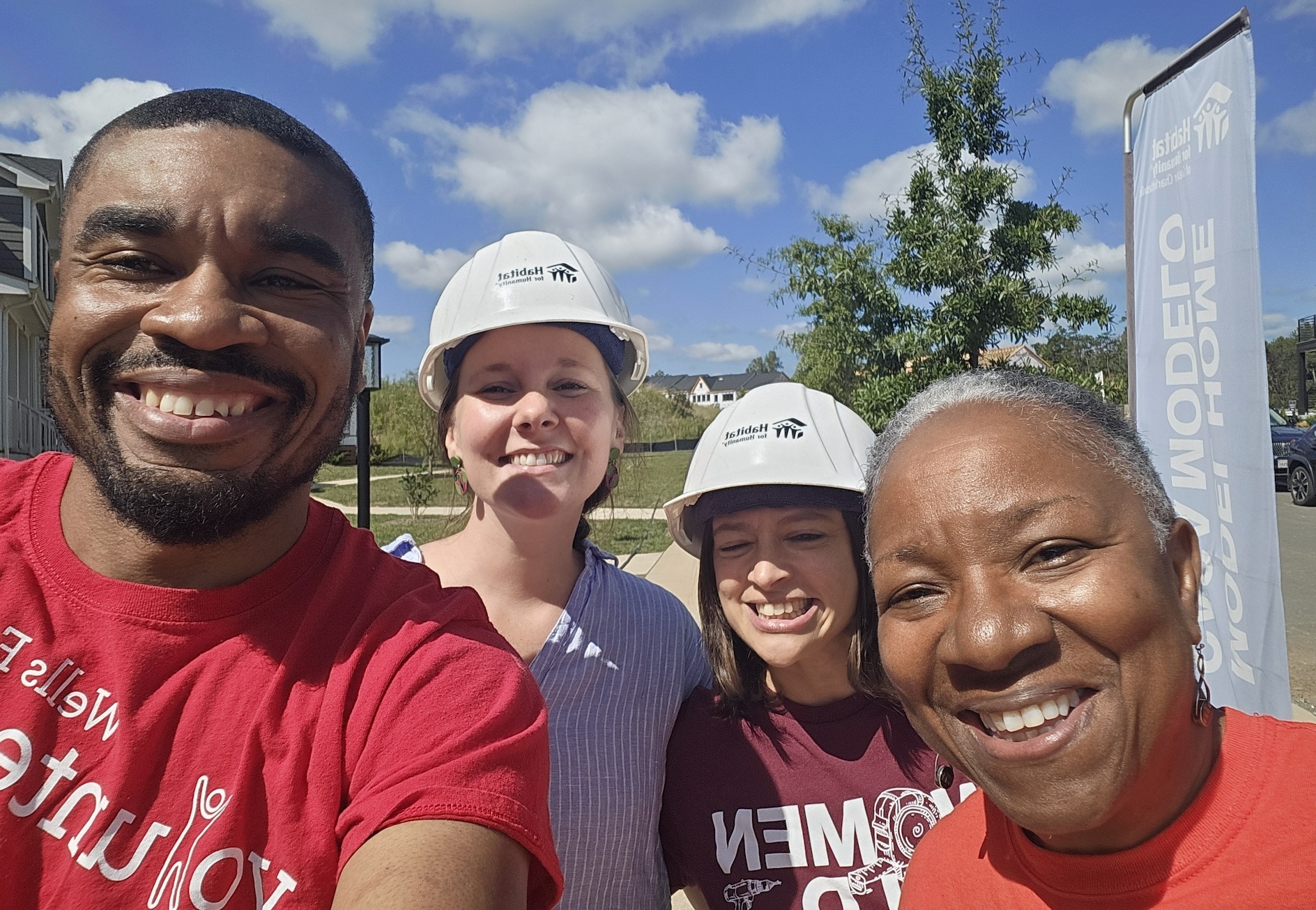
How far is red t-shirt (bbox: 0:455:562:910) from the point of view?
1.23 meters

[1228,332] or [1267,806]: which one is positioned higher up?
[1228,332]

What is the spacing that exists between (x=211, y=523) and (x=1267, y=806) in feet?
5.81

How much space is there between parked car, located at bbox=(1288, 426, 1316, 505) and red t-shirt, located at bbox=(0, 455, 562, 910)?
17804 mm

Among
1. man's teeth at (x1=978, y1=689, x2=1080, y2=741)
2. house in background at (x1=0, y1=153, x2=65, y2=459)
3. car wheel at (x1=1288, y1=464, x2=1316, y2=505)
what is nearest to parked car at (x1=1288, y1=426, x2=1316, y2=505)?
car wheel at (x1=1288, y1=464, x2=1316, y2=505)

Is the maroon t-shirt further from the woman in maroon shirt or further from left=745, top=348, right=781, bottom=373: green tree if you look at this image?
left=745, top=348, right=781, bottom=373: green tree

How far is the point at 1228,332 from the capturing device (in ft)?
11.8

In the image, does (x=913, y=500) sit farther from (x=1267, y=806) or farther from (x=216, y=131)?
(x=216, y=131)

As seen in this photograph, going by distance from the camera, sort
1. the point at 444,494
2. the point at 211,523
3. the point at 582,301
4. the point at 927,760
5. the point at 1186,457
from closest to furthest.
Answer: the point at 211,523 → the point at 927,760 → the point at 582,301 → the point at 1186,457 → the point at 444,494

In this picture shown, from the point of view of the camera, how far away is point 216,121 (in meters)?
1.55

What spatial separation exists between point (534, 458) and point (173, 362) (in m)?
1.14

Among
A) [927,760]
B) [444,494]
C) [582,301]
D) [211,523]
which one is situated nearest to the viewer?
[211,523]

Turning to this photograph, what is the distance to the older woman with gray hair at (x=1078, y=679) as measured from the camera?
134 cm

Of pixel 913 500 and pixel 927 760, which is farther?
pixel 927 760

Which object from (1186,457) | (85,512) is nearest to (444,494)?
(1186,457)
